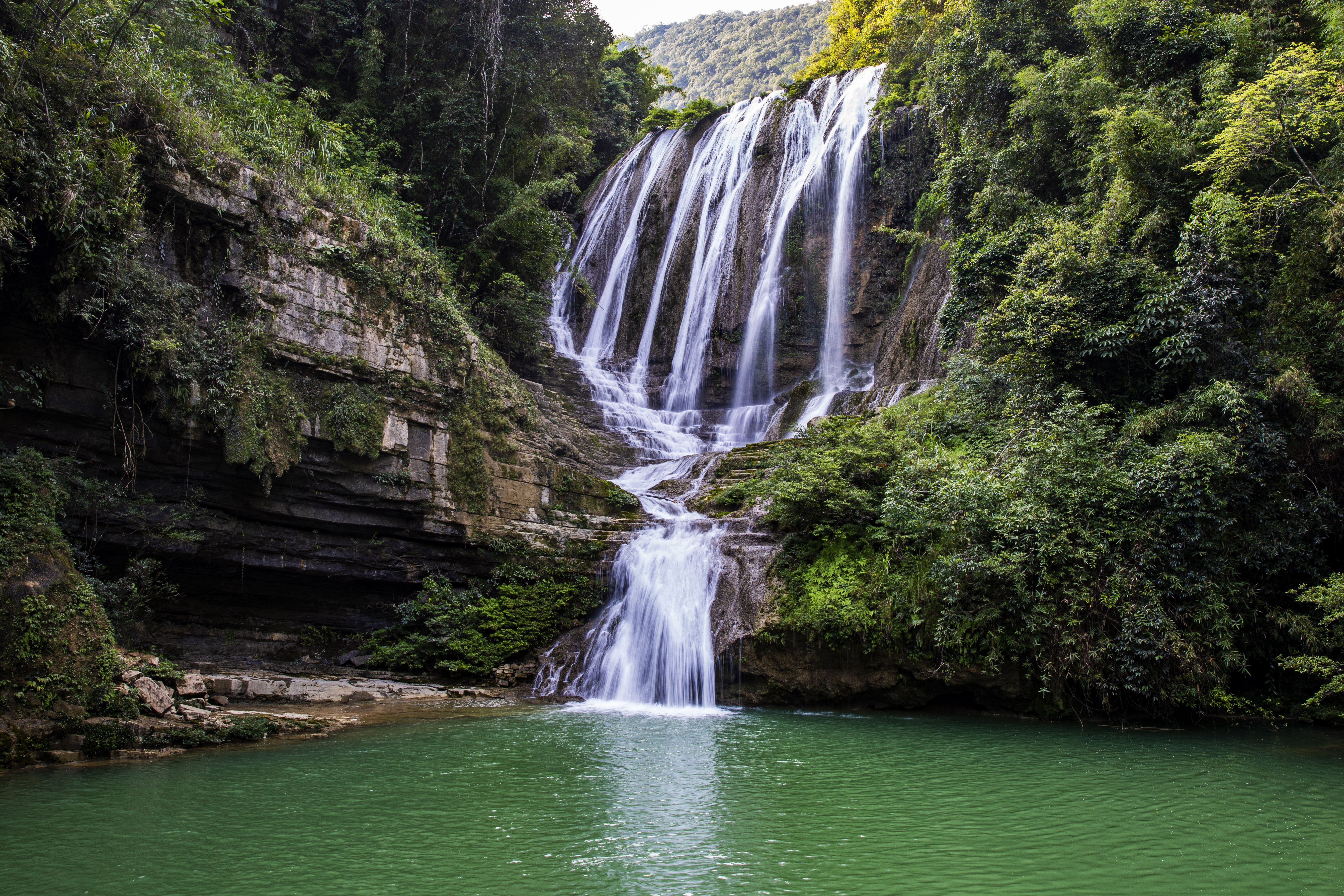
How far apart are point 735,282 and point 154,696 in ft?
58.8

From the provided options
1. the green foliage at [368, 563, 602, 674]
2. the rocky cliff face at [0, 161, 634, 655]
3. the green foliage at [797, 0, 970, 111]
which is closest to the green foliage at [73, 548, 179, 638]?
the rocky cliff face at [0, 161, 634, 655]

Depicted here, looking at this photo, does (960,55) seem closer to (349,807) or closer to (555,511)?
(555,511)

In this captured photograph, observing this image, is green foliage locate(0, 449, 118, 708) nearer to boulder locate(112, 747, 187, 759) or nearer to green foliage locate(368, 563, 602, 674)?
boulder locate(112, 747, 187, 759)

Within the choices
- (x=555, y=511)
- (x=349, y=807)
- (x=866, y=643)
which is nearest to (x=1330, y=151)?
(x=866, y=643)

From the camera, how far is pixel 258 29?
1736cm

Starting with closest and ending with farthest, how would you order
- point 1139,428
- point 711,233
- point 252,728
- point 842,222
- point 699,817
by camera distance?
point 699,817 < point 252,728 < point 1139,428 < point 842,222 < point 711,233

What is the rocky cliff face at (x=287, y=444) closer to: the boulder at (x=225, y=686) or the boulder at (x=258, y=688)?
the boulder at (x=258, y=688)

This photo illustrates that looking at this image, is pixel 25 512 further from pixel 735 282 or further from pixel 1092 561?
pixel 735 282

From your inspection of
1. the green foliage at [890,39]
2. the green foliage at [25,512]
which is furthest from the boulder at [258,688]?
the green foliage at [890,39]

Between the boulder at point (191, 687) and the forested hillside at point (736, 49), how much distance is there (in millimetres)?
62068

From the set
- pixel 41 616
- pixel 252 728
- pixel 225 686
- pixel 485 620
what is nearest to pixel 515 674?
pixel 485 620

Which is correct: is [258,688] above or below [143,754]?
above

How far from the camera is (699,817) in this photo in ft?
18.3

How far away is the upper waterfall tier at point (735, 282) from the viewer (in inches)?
810
